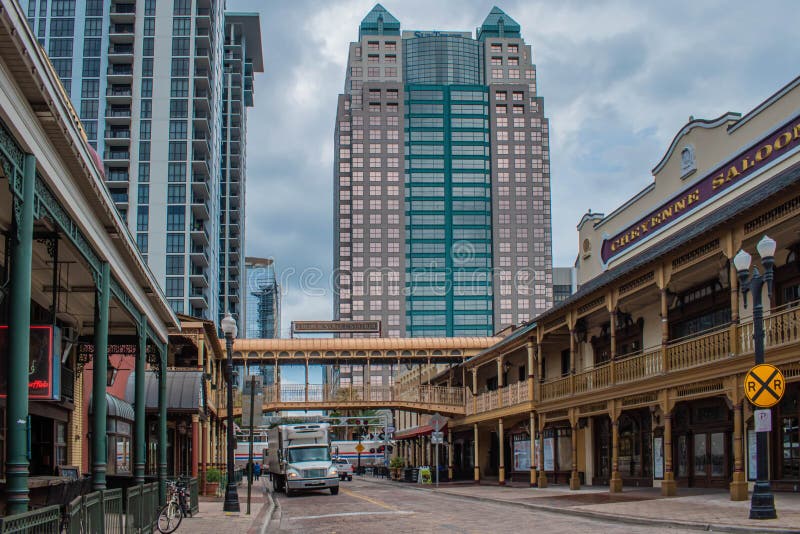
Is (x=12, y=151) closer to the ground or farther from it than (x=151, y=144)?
closer to the ground

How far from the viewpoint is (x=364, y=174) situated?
160m

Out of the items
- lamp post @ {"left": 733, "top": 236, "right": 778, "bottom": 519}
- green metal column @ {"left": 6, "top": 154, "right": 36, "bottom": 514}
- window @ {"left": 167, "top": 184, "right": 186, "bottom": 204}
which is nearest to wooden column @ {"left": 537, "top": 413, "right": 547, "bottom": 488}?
lamp post @ {"left": 733, "top": 236, "right": 778, "bottom": 519}

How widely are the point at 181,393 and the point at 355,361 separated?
19882 millimetres

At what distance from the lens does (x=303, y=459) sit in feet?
128

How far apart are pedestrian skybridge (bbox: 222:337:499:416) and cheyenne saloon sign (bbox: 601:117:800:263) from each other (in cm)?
1545

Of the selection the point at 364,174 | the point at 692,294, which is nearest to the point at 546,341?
the point at 692,294

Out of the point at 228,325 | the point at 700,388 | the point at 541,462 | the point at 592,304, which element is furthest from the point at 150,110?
the point at 700,388

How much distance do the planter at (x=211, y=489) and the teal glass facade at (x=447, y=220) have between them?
4912 inches

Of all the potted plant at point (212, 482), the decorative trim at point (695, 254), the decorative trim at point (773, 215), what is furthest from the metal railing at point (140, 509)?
the potted plant at point (212, 482)

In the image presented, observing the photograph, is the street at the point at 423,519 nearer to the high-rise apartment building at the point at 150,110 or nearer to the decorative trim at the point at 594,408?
the decorative trim at the point at 594,408

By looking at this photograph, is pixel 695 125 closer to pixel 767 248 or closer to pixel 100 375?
pixel 767 248

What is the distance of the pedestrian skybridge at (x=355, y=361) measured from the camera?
47.4 metres

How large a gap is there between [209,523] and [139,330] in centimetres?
465

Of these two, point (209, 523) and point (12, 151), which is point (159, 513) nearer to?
point (209, 523)
